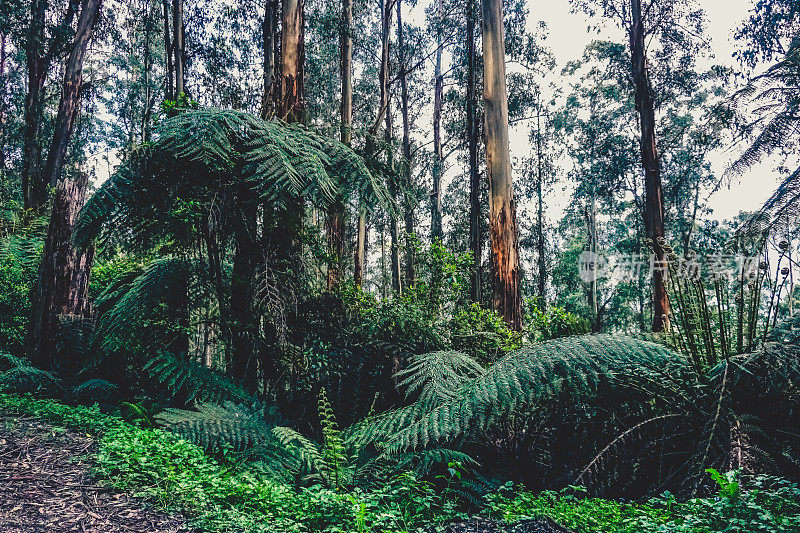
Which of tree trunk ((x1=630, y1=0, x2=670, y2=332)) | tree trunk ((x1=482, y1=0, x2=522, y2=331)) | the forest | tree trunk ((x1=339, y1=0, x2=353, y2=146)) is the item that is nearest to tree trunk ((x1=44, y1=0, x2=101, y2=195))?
the forest

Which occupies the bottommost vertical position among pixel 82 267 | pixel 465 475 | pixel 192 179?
pixel 465 475

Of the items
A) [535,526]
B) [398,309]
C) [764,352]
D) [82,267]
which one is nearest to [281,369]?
[398,309]

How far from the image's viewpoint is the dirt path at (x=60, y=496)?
205 centimetres

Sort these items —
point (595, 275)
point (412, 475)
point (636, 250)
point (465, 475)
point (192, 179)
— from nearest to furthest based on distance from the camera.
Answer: point (412, 475) < point (465, 475) < point (192, 179) < point (636, 250) < point (595, 275)

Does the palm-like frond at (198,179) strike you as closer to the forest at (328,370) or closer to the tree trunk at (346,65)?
the forest at (328,370)

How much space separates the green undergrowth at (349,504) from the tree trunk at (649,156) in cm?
734

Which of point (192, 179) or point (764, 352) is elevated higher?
point (192, 179)

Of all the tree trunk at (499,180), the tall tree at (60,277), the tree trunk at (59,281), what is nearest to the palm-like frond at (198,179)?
the tall tree at (60,277)

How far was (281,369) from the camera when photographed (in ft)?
12.7

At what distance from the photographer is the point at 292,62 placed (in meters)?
5.12

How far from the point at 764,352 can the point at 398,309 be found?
2.61 m

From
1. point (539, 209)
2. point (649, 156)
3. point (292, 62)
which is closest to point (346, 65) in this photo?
point (292, 62)

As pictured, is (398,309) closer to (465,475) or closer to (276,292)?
(276,292)

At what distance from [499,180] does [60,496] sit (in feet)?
18.1
